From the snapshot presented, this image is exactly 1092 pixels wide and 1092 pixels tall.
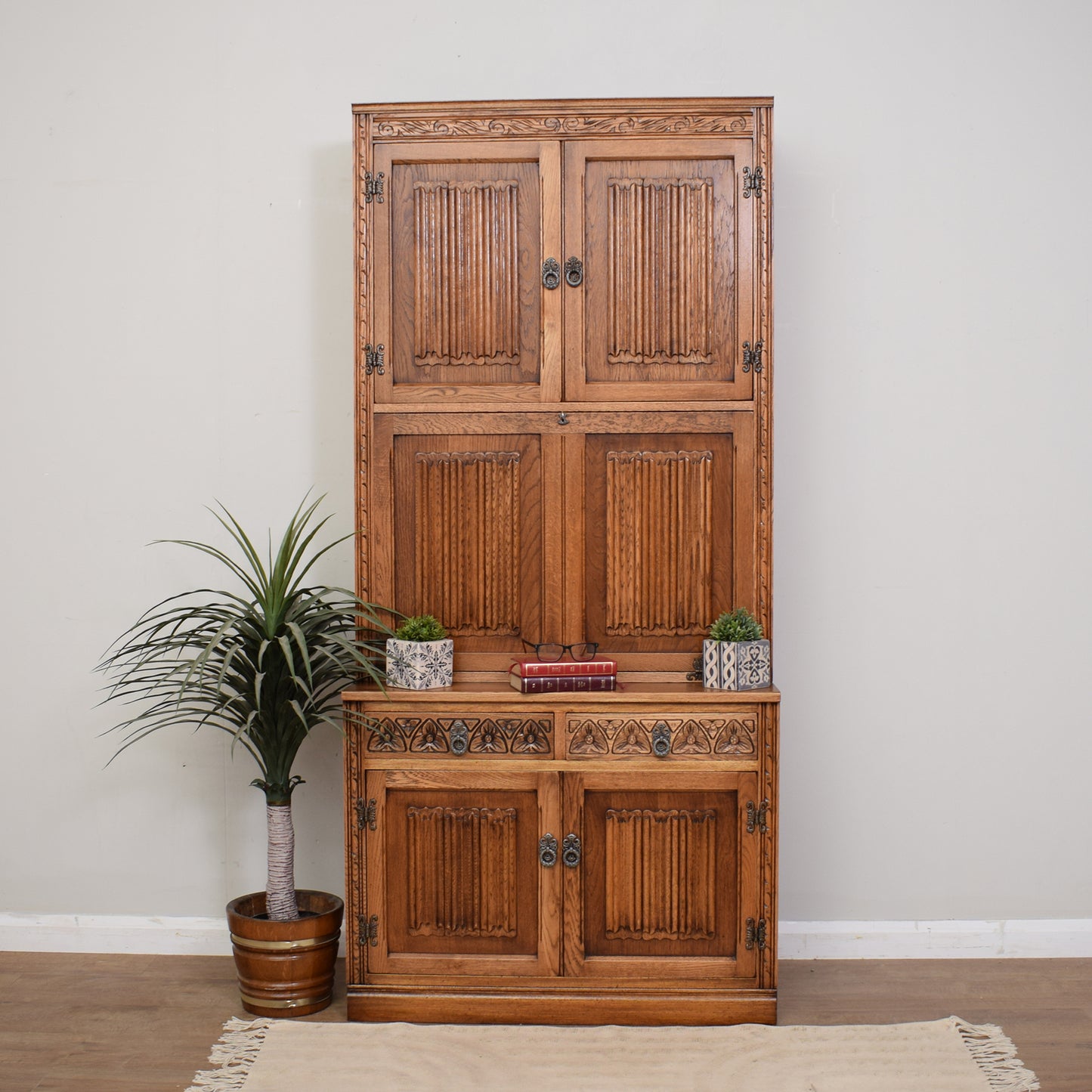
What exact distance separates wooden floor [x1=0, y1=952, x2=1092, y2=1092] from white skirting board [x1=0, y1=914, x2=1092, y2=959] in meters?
0.04

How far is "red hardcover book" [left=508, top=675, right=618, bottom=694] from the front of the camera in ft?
9.69

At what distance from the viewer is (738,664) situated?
2.97 meters

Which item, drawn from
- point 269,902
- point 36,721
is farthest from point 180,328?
point 269,902

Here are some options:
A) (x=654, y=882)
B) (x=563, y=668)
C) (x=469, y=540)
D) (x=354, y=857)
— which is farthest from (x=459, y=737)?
(x=654, y=882)

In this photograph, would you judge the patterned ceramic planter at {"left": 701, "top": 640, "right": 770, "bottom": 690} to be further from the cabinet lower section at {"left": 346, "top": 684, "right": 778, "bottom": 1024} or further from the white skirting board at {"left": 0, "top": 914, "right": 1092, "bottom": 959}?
the white skirting board at {"left": 0, "top": 914, "right": 1092, "bottom": 959}

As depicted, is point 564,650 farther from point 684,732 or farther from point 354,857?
point 354,857

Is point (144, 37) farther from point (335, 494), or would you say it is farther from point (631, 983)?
point (631, 983)

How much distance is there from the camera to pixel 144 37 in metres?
3.49

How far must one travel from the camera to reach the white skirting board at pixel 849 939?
347 cm

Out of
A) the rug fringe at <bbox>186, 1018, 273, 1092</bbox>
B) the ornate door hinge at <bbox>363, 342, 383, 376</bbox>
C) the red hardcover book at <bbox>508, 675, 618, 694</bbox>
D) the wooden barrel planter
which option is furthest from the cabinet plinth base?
the ornate door hinge at <bbox>363, 342, 383, 376</bbox>

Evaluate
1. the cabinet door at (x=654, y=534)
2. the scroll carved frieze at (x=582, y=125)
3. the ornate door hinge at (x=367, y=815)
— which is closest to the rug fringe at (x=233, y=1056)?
the ornate door hinge at (x=367, y=815)

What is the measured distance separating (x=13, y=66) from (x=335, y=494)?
174cm

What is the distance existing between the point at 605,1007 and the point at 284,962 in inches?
35.5

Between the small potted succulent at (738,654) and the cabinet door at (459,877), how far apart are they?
0.60 metres
